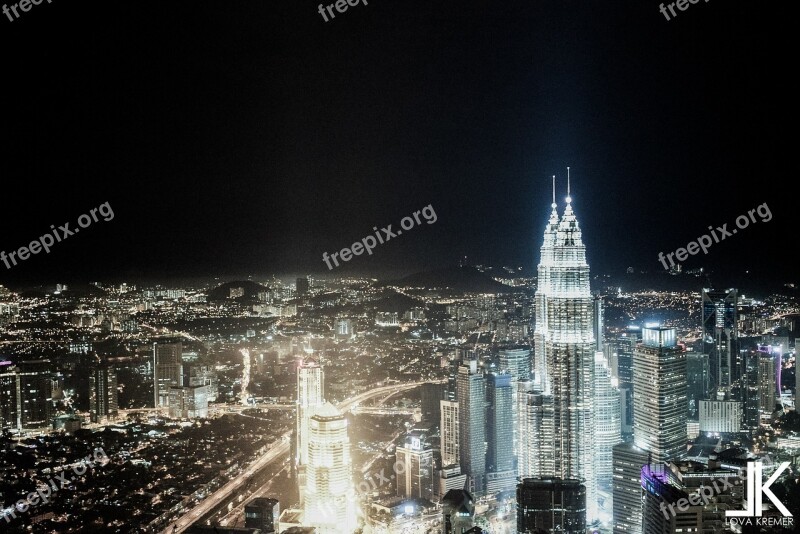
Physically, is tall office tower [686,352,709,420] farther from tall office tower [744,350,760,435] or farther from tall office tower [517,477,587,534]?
tall office tower [517,477,587,534]

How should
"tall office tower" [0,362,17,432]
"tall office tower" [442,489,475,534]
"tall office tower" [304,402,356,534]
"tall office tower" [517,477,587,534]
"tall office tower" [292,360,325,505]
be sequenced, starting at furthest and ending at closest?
"tall office tower" [292,360,325,505]
"tall office tower" [0,362,17,432]
"tall office tower" [304,402,356,534]
"tall office tower" [442,489,475,534]
"tall office tower" [517,477,587,534]

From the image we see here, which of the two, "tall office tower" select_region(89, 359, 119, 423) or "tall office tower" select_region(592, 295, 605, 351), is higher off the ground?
"tall office tower" select_region(592, 295, 605, 351)

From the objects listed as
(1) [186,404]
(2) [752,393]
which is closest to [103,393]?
(1) [186,404]

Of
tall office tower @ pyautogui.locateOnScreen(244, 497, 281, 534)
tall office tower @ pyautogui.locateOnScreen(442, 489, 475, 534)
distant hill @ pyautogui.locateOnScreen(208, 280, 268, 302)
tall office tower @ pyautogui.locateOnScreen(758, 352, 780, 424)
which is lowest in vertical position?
tall office tower @ pyautogui.locateOnScreen(442, 489, 475, 534)

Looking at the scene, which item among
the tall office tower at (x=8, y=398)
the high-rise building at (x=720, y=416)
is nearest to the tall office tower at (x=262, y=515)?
the tall office tower at (x=8, y=398)

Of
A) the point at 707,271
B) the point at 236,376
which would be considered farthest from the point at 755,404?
the point at 236,376

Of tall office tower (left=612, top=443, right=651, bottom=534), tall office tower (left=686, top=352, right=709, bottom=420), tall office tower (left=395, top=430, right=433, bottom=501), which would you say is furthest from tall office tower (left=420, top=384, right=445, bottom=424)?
tall office tower (left=686, top=352, right=709, bottom=420)
